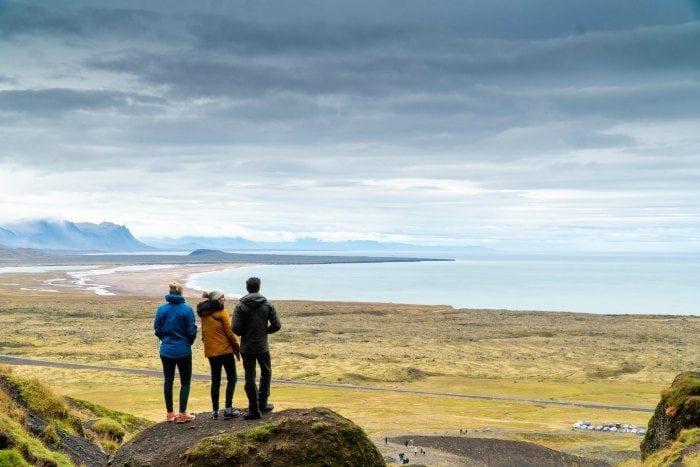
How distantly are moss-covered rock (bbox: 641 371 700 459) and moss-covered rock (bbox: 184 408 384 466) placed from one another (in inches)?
526

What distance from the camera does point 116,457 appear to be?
41.7ft

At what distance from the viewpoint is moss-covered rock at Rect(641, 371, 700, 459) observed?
20672 millimetres

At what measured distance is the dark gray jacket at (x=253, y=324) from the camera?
42.6 ft

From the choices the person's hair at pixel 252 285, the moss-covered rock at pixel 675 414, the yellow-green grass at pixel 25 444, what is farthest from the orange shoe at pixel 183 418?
the moss-covered rock at pixel 675 414

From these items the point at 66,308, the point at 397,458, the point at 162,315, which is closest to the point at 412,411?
the point at 397,458

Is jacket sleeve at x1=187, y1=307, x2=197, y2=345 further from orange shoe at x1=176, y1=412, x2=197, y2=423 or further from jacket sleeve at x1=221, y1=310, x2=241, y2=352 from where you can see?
orange shoe at x1=176, y1=412, x2=197, y2=423

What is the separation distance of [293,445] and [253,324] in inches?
103

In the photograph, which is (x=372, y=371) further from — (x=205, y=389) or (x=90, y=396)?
(x=90, y=396)

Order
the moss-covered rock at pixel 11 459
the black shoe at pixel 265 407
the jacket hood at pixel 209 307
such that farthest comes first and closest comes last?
the black shoe at pixel 265 407, the jacket hood at pixel 209 307, the moss-covered rock at pixel 11 459

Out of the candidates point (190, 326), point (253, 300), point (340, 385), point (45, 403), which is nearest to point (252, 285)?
point (253, 300)

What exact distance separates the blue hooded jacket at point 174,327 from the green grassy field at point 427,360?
108ft

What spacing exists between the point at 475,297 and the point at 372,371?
12207cm

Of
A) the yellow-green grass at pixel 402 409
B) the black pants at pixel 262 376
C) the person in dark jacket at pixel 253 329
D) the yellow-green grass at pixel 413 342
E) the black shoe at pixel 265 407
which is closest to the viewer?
the black pants at pixel 262 376

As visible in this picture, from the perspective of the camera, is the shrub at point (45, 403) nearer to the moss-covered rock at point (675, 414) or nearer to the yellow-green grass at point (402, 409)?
the moss-covered rock at point (675, 414)
